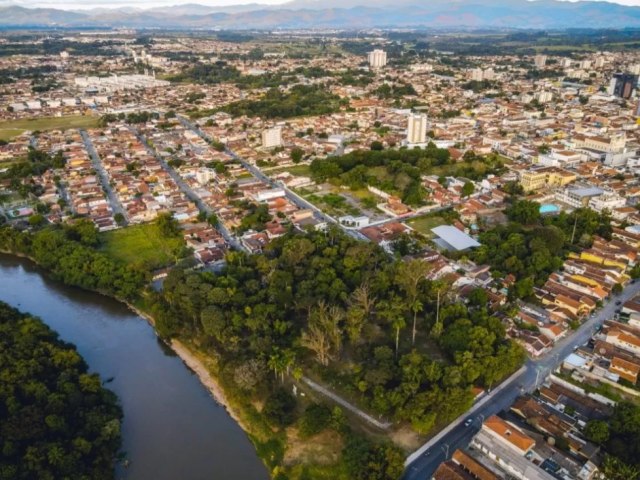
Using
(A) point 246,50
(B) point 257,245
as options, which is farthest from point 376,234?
(A) point 246,50

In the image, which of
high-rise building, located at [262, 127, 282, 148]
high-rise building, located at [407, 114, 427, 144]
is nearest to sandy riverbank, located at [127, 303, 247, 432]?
high-rise building, located at [262, 127, 282, 148]

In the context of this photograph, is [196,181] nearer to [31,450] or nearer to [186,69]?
[31,450]

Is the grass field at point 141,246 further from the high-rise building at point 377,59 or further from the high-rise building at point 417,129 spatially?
the high-rise building at point 377,59

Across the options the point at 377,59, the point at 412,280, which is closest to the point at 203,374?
the point at 412,280

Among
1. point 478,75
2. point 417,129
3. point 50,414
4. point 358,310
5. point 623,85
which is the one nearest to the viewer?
point 50,414

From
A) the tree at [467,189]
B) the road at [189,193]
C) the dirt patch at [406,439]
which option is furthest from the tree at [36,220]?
the tree at [467,189]

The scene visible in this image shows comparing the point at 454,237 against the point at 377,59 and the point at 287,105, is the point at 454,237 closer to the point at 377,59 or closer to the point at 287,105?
the point at 287,105
